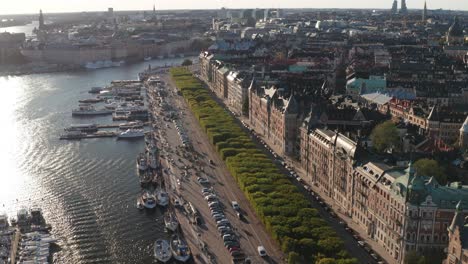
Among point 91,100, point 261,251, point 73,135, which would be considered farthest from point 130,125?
point 261,251

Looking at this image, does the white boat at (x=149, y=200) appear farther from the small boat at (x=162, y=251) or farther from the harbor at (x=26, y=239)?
the harbor at (x=26, y=239)

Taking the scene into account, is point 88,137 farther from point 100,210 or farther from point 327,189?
point 327,189

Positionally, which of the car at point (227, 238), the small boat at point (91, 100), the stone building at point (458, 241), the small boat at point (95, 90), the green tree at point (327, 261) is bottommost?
the car at point (227, 238)

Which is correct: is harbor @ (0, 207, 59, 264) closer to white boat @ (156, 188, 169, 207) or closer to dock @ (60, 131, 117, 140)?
white boat @ (156, 188, 169, 207)

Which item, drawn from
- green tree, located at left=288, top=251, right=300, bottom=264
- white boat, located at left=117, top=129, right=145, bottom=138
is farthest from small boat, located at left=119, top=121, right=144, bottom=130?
green tree, located at left=288, top=251, right=300, bottom=264

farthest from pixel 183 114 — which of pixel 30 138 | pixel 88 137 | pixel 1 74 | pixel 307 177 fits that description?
pixel 1 74

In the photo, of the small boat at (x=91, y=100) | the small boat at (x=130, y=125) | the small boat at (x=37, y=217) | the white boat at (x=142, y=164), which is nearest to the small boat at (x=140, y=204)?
the small boat at (x=37, y=217)
